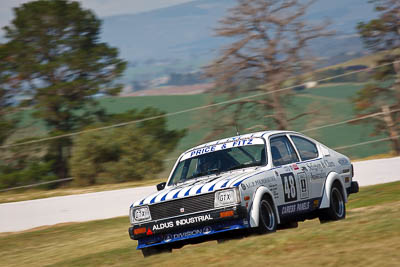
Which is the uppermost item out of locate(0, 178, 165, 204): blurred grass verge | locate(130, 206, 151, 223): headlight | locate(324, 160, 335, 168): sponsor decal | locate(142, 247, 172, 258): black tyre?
locate(130, 206, 151, 223): headlight

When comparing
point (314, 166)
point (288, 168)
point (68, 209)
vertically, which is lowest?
point (68, 209)

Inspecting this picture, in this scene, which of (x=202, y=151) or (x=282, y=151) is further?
(x=202, y=151)

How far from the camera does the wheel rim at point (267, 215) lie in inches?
374

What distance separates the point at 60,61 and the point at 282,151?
20067mm

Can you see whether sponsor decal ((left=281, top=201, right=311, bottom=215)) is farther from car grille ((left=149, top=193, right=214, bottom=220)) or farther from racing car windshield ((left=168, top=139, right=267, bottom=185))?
car grille ((left=149, top=193, right=214, bottom=220))

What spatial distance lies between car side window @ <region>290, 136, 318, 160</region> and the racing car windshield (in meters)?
0.90

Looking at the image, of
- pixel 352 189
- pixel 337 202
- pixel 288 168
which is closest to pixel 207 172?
pixel 288 168

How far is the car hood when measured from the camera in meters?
9.28

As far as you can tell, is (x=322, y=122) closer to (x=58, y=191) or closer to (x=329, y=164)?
(x=58, y=191)

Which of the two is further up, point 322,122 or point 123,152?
point 322,122

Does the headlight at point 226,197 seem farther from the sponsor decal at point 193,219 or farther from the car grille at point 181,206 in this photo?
the sponsor decal at point 193,219

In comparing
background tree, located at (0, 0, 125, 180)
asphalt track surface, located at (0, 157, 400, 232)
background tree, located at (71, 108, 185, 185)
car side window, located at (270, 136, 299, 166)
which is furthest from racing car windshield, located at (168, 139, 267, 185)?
background tree, located at (0, 0, 125, 180)

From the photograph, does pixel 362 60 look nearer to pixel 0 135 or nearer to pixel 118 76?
pixel 118 76

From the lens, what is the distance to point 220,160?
34.1 feet
